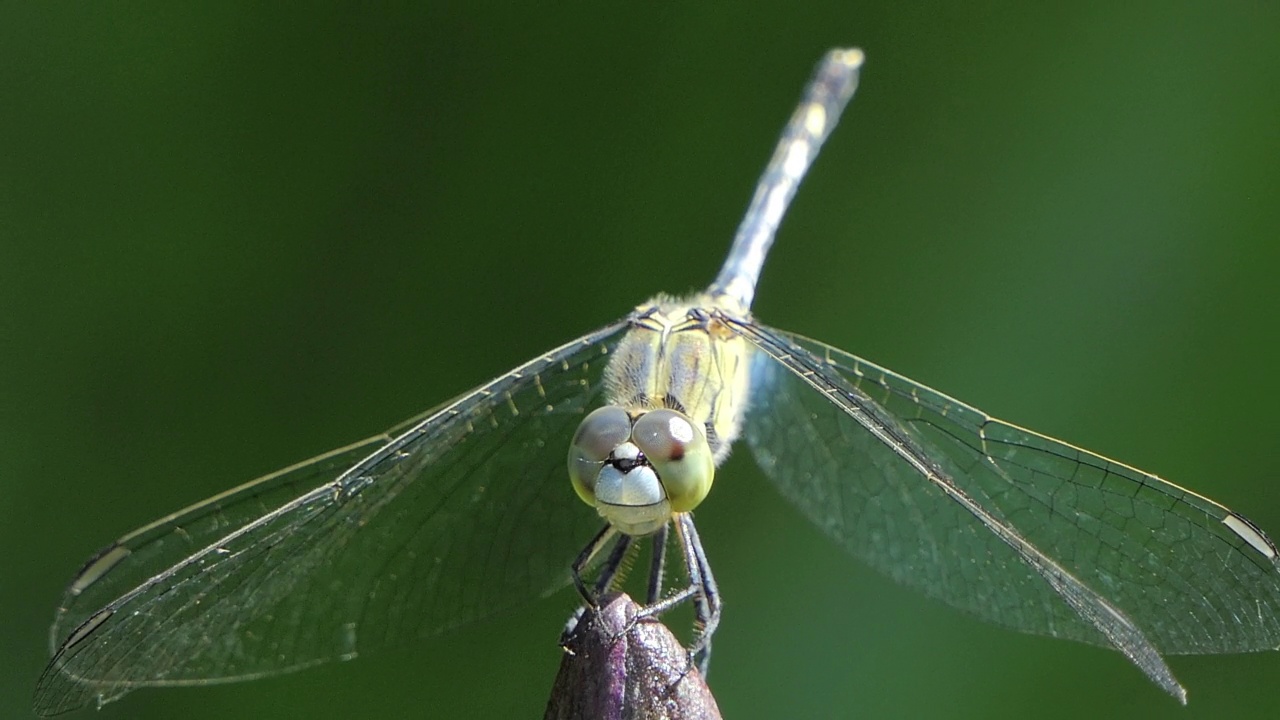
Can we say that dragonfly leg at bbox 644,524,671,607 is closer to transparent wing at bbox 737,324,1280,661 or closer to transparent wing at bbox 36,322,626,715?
transparent wing at bbox 36,322,626,715

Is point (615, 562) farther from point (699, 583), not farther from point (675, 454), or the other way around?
point (675, 454)

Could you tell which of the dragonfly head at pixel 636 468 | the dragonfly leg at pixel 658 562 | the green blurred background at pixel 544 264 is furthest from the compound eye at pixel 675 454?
the green blurred background at pixel 544 264

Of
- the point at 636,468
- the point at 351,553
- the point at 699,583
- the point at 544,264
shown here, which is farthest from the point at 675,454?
the point at 544,264

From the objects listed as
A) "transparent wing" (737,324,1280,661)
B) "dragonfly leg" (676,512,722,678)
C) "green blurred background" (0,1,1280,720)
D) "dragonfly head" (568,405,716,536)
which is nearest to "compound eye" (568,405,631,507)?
"dragonfly head" (568,405,716,536)

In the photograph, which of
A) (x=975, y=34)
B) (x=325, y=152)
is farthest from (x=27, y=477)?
(x=975, y=34)

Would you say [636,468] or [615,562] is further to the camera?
[615,562]

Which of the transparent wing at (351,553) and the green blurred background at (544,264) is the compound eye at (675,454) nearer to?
the transparent wing at (351,553)
